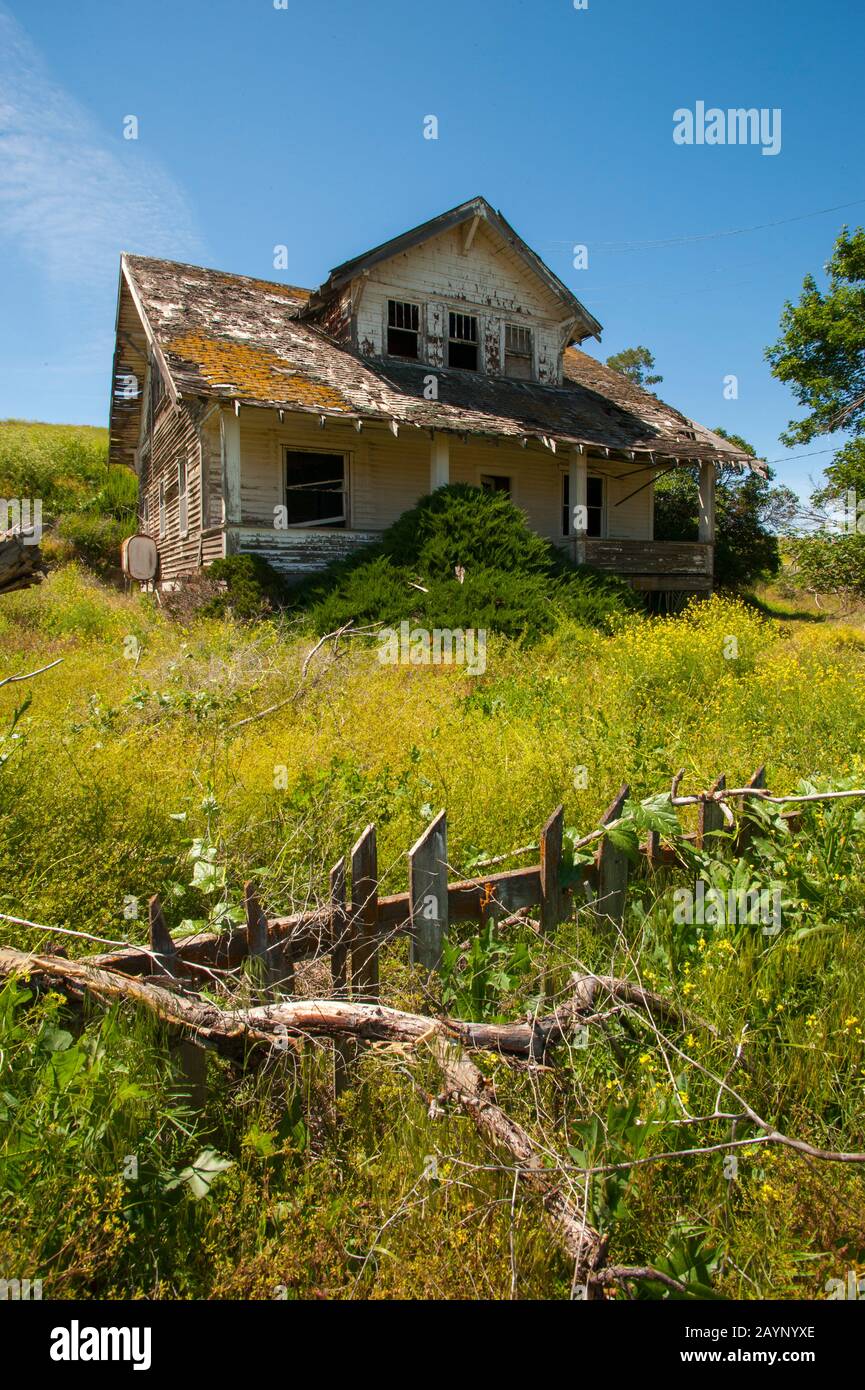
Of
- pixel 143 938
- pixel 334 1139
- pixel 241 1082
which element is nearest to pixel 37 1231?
pixel 241 1082

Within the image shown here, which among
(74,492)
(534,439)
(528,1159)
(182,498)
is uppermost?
(74,492)

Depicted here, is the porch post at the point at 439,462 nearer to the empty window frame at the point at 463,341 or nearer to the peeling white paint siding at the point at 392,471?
the peeling white paint siding at the point at 392,471

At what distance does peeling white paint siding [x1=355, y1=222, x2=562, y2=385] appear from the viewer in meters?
15.2

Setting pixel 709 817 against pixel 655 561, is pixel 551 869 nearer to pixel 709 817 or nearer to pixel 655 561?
pixel 709 817

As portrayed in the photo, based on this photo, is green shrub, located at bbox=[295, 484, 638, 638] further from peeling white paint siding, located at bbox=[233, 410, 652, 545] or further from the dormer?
the dormer

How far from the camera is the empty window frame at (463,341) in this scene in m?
16.2

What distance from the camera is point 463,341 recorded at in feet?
53.4

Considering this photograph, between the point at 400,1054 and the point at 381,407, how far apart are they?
12.4 meters

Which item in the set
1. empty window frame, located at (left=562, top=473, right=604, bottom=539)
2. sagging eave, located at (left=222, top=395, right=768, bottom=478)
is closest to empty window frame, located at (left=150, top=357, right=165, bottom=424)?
sagging eave, located at (left=222, top=395, right=768, bottom=478)

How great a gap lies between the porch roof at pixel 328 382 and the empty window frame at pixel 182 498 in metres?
2.74

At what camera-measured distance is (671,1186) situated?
2250mm

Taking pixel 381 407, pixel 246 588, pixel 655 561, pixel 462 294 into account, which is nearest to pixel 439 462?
pixel 381 407

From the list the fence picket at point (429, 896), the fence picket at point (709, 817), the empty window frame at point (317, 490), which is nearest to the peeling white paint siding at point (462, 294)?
the empty window frame at point (317, 490)
